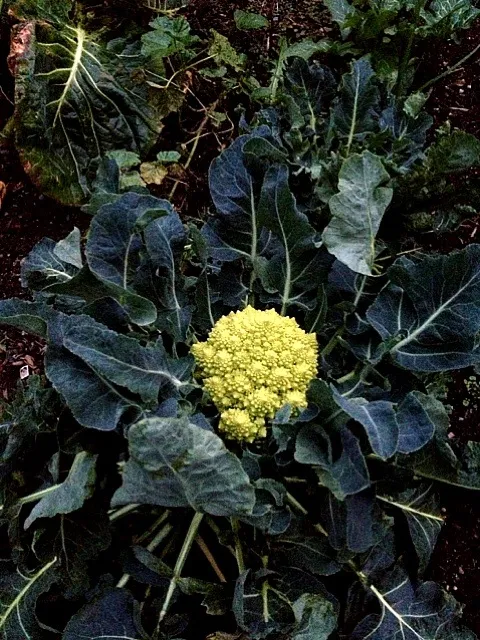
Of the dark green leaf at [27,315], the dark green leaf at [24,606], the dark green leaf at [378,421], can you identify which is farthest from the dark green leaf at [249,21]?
the dark green leaf at [24,606]

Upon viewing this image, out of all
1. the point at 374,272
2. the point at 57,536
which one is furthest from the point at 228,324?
the point at 57,536

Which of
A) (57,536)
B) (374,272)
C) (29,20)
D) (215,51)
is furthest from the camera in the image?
(215,51)

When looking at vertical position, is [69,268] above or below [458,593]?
above

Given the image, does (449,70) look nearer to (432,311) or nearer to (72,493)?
(432,311)

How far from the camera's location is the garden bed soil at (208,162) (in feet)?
6.07

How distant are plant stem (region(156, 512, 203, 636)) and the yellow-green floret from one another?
167 millimetres

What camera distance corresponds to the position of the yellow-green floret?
53.7 inches

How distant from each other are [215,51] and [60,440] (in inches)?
45.3

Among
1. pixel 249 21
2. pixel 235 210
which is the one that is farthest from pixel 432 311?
pixel 249 21

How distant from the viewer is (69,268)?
5.20ft

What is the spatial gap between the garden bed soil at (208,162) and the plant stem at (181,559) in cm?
63

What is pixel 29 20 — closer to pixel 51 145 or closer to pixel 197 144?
pixel 51 145

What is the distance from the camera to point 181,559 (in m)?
1.35

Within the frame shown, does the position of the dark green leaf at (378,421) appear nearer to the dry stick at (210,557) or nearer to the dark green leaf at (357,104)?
the dry stick at (210,557)
